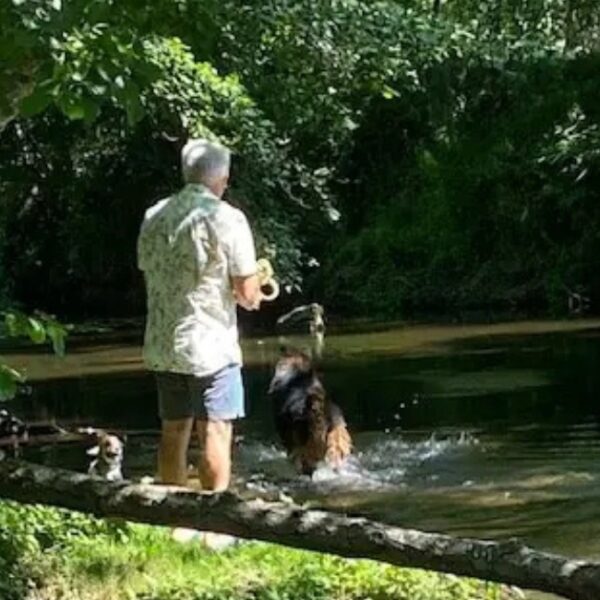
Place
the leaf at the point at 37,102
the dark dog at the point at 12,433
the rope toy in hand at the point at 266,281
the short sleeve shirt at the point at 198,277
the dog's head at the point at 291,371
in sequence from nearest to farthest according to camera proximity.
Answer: the leaf at the point at 37,102 → the short sleeve shirt at the point at 198,277 → the rope toy in hand at the point at 266,281 → the dog's head at the point at 291,371 → the dark dog at the point at 12,433

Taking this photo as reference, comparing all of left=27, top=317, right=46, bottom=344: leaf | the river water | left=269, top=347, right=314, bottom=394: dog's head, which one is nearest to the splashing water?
the river water

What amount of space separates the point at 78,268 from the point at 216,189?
2743 centimetres

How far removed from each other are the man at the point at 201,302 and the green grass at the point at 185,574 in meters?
0.56

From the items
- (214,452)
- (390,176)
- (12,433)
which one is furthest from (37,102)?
(390,176)

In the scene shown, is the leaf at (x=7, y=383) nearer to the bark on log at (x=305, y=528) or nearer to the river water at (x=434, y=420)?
the bark on log at (x=305, y=528)

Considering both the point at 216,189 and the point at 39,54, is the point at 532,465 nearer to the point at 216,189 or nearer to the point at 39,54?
the point at 216,189

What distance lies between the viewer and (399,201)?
31.1 metres

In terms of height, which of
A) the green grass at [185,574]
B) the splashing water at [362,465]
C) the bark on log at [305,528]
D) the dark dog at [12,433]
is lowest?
the splashing water at [362,465]

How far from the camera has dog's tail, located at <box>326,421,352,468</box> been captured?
1054cm

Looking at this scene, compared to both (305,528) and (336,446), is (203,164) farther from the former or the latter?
(336,446)

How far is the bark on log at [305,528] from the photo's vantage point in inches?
179

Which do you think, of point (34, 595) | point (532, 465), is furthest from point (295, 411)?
point (34, 595)

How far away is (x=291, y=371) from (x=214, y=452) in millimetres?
4426

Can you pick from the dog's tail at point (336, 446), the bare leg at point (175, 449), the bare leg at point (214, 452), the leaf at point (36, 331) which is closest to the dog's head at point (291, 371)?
the dog's tail at point (336, 446)
